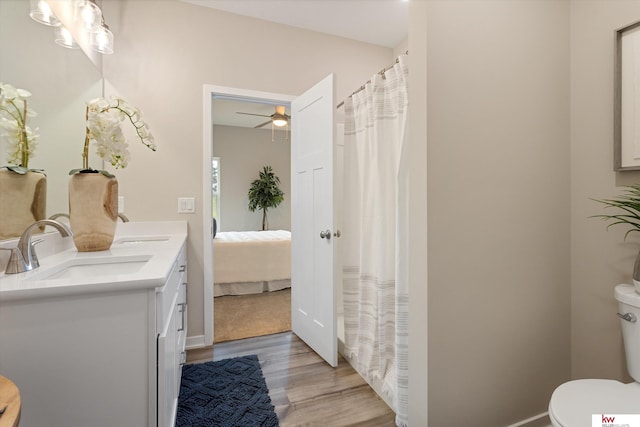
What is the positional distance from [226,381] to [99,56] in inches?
95.8

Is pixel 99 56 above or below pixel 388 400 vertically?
above

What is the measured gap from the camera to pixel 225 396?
186 cm

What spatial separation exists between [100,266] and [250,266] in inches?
104

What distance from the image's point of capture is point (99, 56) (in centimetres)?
231

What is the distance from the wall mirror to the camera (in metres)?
1.34

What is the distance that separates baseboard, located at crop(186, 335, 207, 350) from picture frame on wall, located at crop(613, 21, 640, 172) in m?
2.80

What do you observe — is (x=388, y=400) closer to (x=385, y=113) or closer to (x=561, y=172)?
(x=561, y=172)

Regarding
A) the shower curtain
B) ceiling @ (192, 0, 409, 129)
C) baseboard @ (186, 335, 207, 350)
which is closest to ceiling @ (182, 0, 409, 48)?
ceiling @ (192, 0, 409, 129)

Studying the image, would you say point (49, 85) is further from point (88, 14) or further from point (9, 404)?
point (9, 404)

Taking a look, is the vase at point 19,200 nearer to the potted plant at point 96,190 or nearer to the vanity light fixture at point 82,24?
the potted plant at point 96,190

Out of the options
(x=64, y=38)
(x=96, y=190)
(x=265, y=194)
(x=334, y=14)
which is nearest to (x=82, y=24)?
(x=64, y=38)

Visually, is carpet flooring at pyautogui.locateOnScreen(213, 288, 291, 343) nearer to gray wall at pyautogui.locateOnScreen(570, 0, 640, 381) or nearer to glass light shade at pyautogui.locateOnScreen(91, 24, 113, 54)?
gray wall at pyautogui.locateOnScreen(570, 0, 640, 381)

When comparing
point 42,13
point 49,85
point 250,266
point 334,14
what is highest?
point 334,14

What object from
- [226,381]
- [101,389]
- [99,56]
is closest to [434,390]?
[101,389]
